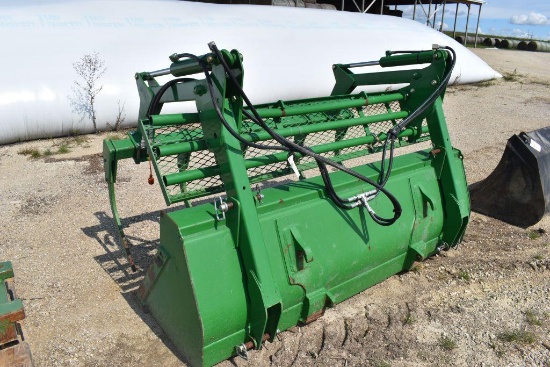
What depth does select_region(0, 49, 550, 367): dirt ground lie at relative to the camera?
2.59 metres

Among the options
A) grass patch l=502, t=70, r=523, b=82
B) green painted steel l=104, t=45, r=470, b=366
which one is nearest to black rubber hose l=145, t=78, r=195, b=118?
green painted steel l=104, t=45, r=470, b=366

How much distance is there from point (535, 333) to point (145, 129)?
8.13ft

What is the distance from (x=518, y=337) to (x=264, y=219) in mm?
1618

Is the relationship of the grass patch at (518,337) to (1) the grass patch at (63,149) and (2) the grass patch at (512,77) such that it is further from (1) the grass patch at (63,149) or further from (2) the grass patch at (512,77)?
(2) the grass patch at (512,77)

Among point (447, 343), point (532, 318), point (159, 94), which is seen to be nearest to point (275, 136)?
point (159, 94)

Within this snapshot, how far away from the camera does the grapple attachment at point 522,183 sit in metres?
3.91

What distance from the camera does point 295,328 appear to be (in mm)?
2771

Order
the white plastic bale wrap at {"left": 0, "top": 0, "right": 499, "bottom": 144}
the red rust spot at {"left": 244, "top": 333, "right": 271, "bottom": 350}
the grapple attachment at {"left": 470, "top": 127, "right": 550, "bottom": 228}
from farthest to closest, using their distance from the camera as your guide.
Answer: the white plastic bale wrap at {"left": 0, "top": 0, "right": 499, "bottom": 144}
the grapple attachment at {"left": 470, "top": 127, "right": 550, "bottom": 228}
the red rust spot at {"left": 244, "top": 333, "right": 271, "bottom": 350}

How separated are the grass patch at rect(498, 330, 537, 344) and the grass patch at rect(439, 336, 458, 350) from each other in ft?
0.95

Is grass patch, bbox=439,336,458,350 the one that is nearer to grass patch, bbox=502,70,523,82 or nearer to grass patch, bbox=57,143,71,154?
grass patch, bbox=57,143,71,154

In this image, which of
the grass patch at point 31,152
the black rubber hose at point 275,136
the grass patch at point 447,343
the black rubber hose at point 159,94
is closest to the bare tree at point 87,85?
the grass patch at point 31,152

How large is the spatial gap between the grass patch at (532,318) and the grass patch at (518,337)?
0.13 metres

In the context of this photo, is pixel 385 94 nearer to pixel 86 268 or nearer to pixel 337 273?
pixel 337 273

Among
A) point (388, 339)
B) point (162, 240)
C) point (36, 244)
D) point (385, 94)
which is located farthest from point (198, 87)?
point (36, 244)
